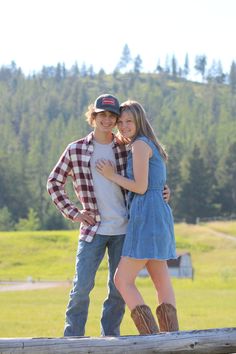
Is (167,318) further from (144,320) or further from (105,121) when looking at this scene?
(105,121)

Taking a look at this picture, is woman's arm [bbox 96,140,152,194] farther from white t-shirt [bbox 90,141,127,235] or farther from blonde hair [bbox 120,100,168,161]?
white t-shirt [bbox 90,141,127,235]

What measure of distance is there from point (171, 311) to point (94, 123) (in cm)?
183

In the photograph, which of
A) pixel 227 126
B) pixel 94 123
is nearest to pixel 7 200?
pixel 227 126

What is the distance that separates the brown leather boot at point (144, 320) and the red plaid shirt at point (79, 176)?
82cm

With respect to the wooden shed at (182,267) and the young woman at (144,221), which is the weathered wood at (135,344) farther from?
the wooden shed at (182,267)

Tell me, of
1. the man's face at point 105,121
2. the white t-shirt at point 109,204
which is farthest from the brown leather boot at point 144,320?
the man's face at point 105,121

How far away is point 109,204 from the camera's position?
790 cm

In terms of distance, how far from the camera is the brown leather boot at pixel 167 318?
7645 millimetres

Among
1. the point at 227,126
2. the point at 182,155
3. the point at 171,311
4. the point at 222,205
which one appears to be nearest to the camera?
the point at 171,311

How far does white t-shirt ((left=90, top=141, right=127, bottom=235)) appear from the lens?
7879 millimetres

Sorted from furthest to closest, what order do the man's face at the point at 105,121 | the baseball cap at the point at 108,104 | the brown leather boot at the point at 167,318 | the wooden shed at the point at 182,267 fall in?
the wooden shed at the point at 182,267 → the man's face at the point at 105,121 → the baseball cap at the point at 108,104 → the brown leather boot at the point at 167,318

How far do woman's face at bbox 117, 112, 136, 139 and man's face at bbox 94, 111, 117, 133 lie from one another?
133 millimetres

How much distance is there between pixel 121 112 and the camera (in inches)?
305

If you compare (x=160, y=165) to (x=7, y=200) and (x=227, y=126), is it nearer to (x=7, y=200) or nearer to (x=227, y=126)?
(x=7, y=200)
